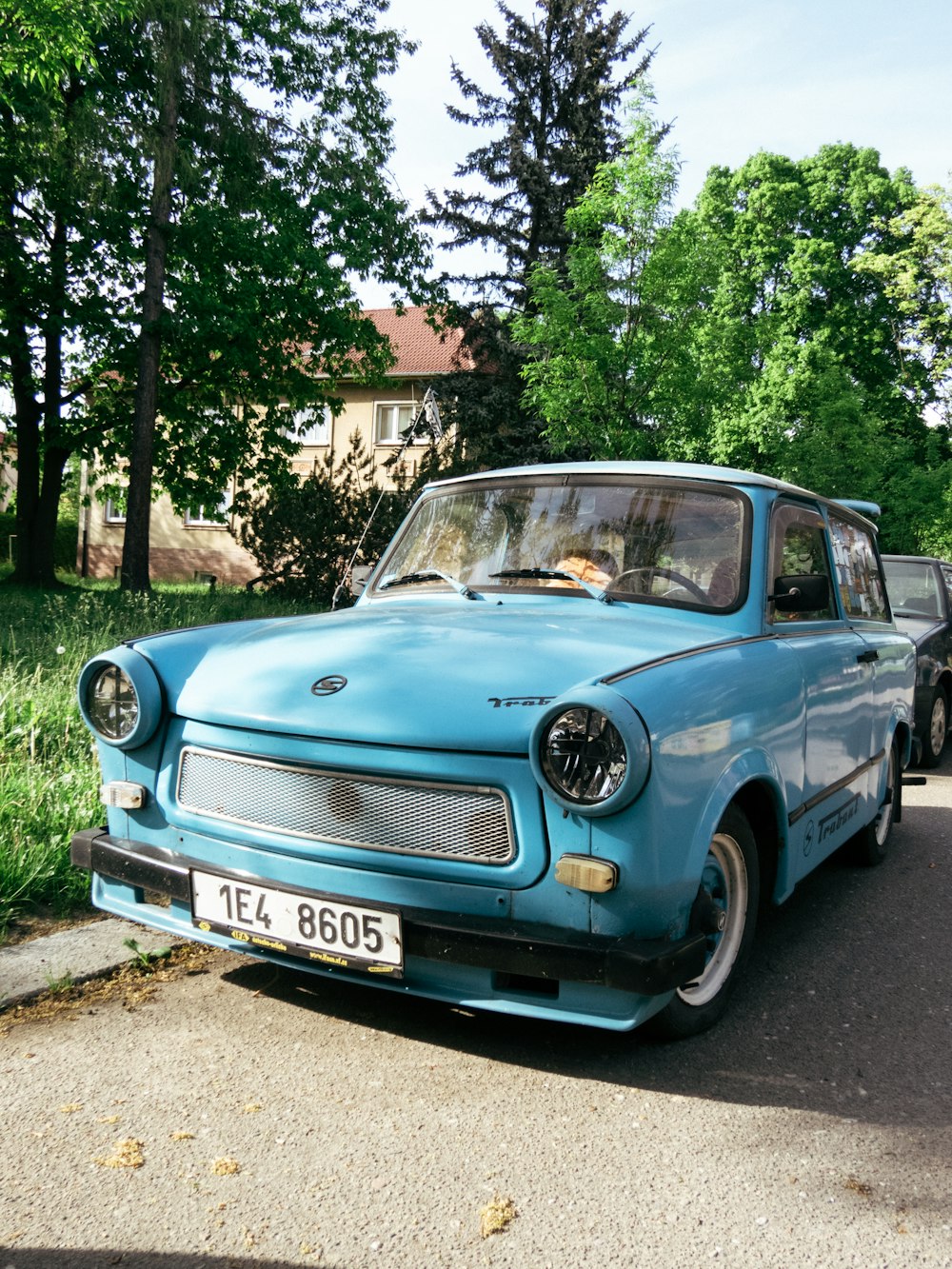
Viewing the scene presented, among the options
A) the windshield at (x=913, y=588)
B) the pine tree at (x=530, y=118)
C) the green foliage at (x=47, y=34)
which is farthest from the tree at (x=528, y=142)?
the windshield at (x=913, y=588)

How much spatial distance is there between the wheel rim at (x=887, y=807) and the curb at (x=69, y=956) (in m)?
3.64

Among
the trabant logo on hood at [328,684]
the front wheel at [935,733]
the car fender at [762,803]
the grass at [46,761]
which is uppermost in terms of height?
the trabant logo on hood at [328,684]

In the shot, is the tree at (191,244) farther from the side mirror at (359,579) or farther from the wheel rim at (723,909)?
the wheel rim at (723,909)

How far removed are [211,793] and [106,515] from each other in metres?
35.2

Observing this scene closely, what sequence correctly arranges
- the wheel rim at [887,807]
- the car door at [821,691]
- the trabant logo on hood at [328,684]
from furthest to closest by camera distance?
the wheel rim at [887,807] → the car door at [821,691] → the trabant logo on hood at [328,684]

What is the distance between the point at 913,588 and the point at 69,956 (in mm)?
7994

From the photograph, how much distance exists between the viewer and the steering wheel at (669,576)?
152 inches

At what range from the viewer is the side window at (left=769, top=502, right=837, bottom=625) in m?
3.99

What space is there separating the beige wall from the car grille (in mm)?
30352

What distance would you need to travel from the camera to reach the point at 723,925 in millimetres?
3262

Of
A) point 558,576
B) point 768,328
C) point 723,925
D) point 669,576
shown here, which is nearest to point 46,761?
point 558,576

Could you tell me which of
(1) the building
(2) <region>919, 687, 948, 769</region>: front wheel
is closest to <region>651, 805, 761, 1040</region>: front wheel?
(2) <region>919, 687, 948, 769</region>: front wheel

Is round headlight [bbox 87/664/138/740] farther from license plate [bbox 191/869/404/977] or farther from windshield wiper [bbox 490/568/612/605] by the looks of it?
windshield wiper [bbox 490/568/612/605]

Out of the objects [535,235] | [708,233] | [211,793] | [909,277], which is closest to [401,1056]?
[211,793]
